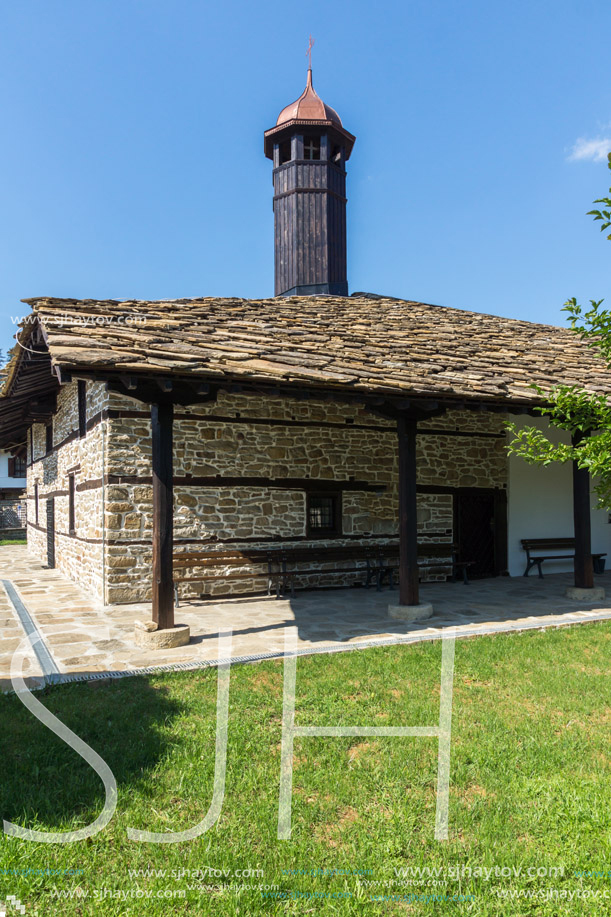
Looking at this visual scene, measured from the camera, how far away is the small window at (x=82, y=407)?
945 centimetres

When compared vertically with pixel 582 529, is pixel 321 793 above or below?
below

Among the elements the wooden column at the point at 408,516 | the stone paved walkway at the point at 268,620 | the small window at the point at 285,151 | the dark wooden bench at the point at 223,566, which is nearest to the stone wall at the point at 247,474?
the dark wooden bench at the point at 223,566

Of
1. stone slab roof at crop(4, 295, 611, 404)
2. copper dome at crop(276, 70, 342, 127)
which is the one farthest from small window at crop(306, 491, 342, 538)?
Result: copper dome at crop(276, 70, 342, 127)

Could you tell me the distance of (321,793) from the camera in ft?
10.1

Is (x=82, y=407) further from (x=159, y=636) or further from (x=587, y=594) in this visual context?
(x=587, y=594)

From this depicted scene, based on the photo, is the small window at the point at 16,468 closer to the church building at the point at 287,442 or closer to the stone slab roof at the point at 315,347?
the church building at the point at 287,442

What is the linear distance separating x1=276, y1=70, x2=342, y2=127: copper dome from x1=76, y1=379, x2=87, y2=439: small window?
27.8 ft

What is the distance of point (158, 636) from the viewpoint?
5.68 m

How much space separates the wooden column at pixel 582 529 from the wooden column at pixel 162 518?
553 centimetres

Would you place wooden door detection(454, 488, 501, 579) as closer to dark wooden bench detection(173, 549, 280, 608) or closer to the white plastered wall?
the white plastered wall

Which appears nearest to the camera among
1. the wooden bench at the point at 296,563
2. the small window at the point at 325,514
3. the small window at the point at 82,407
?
the wooden bench at the point at 296,563

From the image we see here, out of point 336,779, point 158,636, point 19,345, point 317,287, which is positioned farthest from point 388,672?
point 317,287

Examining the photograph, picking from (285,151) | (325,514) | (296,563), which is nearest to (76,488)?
(296,563)

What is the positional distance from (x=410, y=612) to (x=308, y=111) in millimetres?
12156
